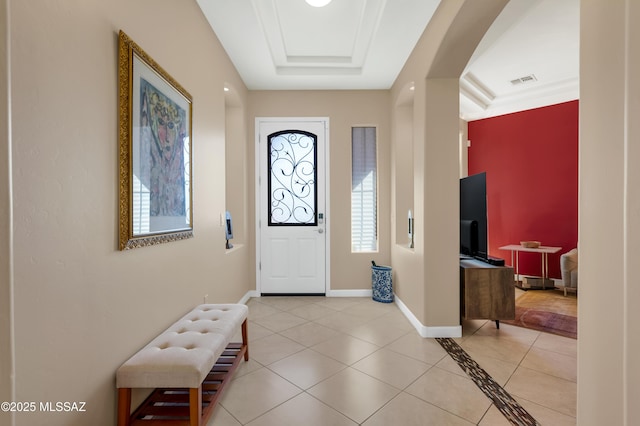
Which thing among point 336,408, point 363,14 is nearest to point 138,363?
point 336,408

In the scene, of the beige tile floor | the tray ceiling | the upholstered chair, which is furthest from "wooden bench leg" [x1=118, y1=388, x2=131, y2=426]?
the upholstered chair

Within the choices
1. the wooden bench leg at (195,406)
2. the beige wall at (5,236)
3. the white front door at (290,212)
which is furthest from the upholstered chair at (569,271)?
the beige wall at (5,236)

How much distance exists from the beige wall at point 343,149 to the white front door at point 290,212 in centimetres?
18

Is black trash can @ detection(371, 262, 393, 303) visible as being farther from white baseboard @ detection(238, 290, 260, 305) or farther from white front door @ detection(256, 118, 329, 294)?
white baseboard @ detection(238, 290, 260, 305)

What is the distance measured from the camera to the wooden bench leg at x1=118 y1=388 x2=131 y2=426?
141 centimetres

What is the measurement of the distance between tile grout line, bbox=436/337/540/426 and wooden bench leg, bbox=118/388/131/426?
6.55ft

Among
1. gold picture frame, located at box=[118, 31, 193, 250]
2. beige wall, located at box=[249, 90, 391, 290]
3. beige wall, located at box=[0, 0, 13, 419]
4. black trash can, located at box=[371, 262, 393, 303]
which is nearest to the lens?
beige wall, located at box=[0, 0, 13, 419]

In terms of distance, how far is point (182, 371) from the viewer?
1387 mm

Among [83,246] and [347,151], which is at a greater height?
[347,151]

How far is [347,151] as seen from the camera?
167 inches

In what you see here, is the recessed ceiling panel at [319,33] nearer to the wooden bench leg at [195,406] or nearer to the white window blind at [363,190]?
the white window blind at [363,190]

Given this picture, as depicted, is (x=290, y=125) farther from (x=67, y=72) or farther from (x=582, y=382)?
(x=582, y=382)

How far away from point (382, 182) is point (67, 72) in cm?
360

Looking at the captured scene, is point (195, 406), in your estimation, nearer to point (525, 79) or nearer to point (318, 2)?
point (318, 2)
